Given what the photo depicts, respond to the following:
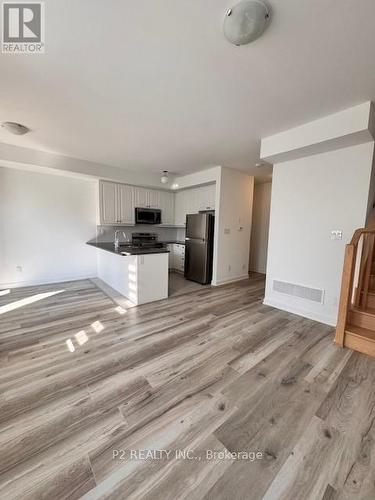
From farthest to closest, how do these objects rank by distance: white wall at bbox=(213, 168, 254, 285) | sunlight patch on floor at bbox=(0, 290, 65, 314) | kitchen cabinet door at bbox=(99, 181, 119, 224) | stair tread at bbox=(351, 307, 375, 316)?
kitchen cabinet door at bbox=(99, 181, 119, 224) → white wall at bbox=(213, 168, 254, 285) → sunlight patch on floor at bbox=(0, 290, 65, 314) → stair tread at bbox=(351, 307, 375, 316)

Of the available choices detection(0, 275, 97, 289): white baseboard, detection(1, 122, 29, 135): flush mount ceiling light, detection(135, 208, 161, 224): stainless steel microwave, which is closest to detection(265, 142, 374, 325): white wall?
detection(135, 208, 161, 224): stainless steel microwave

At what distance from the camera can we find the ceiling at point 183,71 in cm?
128

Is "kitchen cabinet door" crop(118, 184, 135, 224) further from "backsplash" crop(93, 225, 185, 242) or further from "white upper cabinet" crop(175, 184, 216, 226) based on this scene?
"white upper cabinet" crop(175, 184, 216, 226)

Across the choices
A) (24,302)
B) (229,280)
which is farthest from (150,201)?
(24,302)

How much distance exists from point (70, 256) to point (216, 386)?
4.30 meters

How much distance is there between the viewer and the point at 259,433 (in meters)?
1.31

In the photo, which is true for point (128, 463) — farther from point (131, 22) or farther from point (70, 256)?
point (70, 256)

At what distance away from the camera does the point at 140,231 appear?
5.55m

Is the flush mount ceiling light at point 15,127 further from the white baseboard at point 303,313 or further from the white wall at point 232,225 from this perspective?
the white baseboard at point 303,313

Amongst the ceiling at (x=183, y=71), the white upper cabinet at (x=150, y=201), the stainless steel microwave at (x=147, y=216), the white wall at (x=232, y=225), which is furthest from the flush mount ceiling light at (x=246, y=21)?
the stainless steel microwave at (x=147, y=216)

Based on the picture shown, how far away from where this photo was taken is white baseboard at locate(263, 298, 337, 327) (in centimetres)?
279

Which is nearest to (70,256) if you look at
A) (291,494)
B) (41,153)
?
(41,153)

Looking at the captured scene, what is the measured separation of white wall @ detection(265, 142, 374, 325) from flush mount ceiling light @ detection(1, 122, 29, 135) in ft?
12.1

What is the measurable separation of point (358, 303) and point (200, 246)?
282 cm
